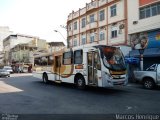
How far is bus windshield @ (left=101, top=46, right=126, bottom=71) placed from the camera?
44.9 feet

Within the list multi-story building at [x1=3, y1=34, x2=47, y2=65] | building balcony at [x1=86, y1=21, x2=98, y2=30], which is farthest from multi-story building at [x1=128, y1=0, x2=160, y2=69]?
multi-story building at [x1=3, y1=34, x2=47, y2=65]

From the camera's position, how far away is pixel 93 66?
1427cm

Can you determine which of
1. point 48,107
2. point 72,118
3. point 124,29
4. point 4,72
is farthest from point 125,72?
point 4,72

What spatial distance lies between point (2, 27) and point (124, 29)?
92857mm

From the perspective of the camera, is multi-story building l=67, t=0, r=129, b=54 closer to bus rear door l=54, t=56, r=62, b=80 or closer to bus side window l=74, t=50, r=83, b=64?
bus rear door l=54, t=56, r=62, b=80

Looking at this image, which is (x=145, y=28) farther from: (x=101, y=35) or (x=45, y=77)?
(x=45, y=77)

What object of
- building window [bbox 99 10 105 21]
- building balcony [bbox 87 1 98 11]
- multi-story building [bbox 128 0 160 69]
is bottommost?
multi-story building [bbox 128 0 160 69]

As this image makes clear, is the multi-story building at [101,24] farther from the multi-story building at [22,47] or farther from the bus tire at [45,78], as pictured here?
the multi-story building at [22,47]

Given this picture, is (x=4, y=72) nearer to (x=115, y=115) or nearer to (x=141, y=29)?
(x=141, y=29)

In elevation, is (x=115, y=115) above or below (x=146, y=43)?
below

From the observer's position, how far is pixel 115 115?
820 cm

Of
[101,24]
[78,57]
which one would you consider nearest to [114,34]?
[101,24]

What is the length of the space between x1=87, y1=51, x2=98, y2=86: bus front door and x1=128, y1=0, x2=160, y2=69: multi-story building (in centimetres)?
961

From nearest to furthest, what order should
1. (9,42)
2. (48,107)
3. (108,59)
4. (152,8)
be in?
1. (48,107)
2. (108,59)
3. (152,8)
4. (9,42)
